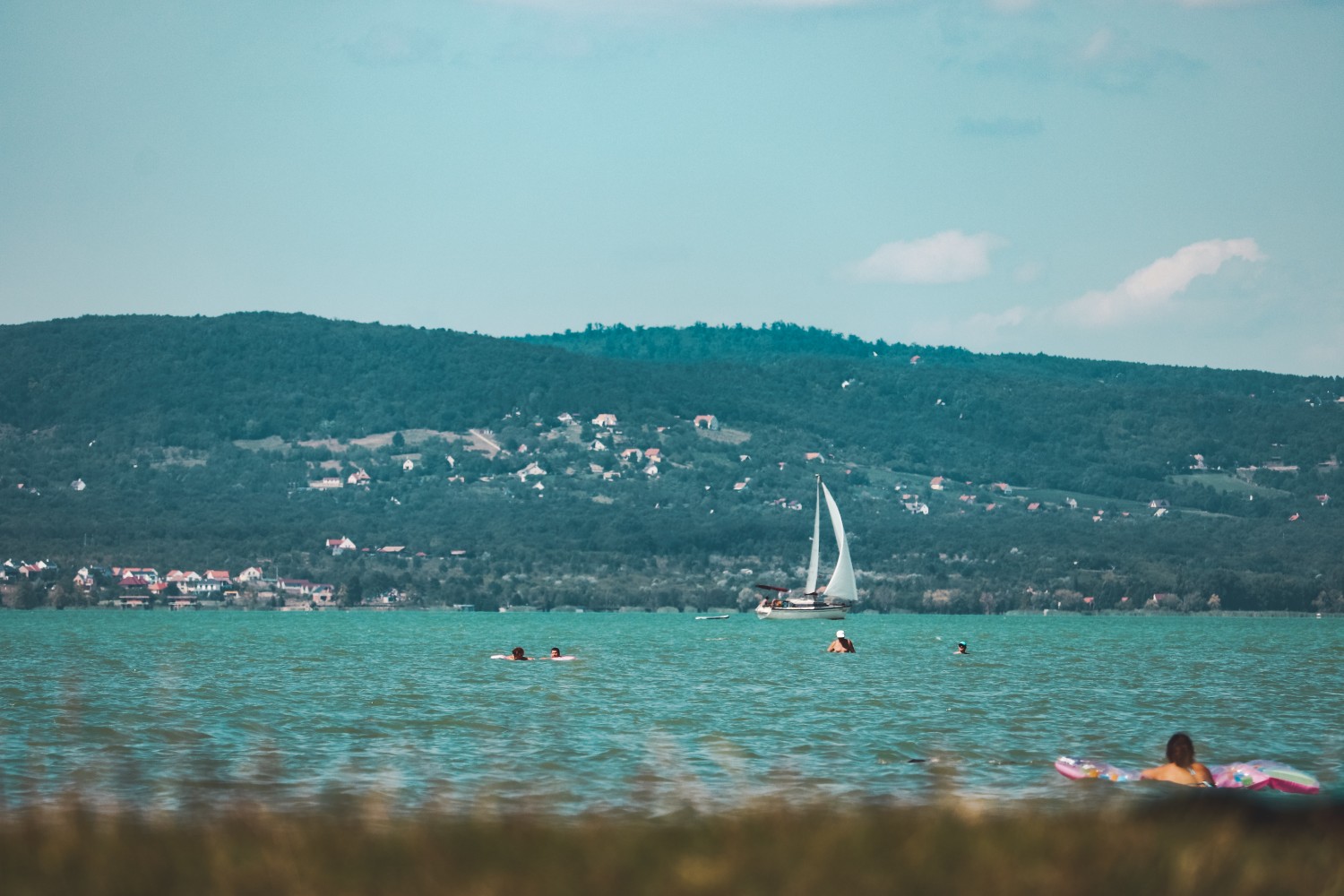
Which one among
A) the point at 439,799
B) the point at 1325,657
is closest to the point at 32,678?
the point at 439,799

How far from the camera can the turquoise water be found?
30.1m

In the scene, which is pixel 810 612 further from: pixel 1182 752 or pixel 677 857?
pixel 677 857

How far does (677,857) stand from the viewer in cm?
1341

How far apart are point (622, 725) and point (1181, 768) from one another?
20159 mm

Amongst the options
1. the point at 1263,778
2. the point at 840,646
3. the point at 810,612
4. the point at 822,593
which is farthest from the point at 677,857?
the point at 810,612

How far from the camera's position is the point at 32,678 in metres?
65.4

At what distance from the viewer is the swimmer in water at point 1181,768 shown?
26.3m

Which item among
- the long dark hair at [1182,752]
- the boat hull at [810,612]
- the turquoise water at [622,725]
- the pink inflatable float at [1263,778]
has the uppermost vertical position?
the long dark hair at [1182,752]

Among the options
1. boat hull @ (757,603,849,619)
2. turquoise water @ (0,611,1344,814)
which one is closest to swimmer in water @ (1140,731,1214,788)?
turquoise water @ (0,611,1344,814)

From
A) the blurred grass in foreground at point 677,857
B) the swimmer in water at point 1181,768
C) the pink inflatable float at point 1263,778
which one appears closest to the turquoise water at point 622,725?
the swimmer in water at point 1181,768

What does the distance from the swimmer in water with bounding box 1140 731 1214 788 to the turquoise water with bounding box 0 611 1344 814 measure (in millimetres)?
373

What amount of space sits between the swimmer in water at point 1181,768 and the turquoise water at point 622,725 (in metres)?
0.37

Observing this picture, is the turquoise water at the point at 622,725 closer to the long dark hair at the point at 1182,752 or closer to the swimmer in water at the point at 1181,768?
the swimmer in water at the point at 1181,768

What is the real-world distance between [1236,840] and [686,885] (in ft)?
16.8
